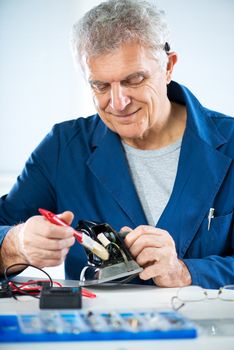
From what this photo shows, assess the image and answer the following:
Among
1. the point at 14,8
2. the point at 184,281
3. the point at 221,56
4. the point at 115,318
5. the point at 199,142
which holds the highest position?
the point at 14,8

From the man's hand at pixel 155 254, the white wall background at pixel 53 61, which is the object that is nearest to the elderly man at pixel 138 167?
the man's hand at pixel 155 254

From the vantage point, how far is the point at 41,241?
4.99ft

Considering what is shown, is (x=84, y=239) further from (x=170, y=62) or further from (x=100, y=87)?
(x=170, y=62)

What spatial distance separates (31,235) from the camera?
5.05ft

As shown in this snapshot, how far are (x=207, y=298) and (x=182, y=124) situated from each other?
2.82ft

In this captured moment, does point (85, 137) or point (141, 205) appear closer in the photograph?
point (141, 205)

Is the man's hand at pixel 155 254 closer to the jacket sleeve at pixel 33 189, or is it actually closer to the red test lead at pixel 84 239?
the red test lead at pixel 84 239

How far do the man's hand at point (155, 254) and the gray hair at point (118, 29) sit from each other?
1.93 ft

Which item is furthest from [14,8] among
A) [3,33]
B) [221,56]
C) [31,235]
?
[31,235]

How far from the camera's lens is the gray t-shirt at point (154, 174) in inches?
78.3

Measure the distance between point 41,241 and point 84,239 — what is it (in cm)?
11

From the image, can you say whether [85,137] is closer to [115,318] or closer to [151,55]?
[151,55]

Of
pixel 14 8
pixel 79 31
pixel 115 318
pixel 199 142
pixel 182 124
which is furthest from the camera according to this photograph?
pixel 14 8

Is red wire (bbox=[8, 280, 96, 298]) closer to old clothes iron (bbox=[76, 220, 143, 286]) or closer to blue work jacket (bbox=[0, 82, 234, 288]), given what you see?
A: old clothes iron (bbox=[76, 220, 143, 286])
